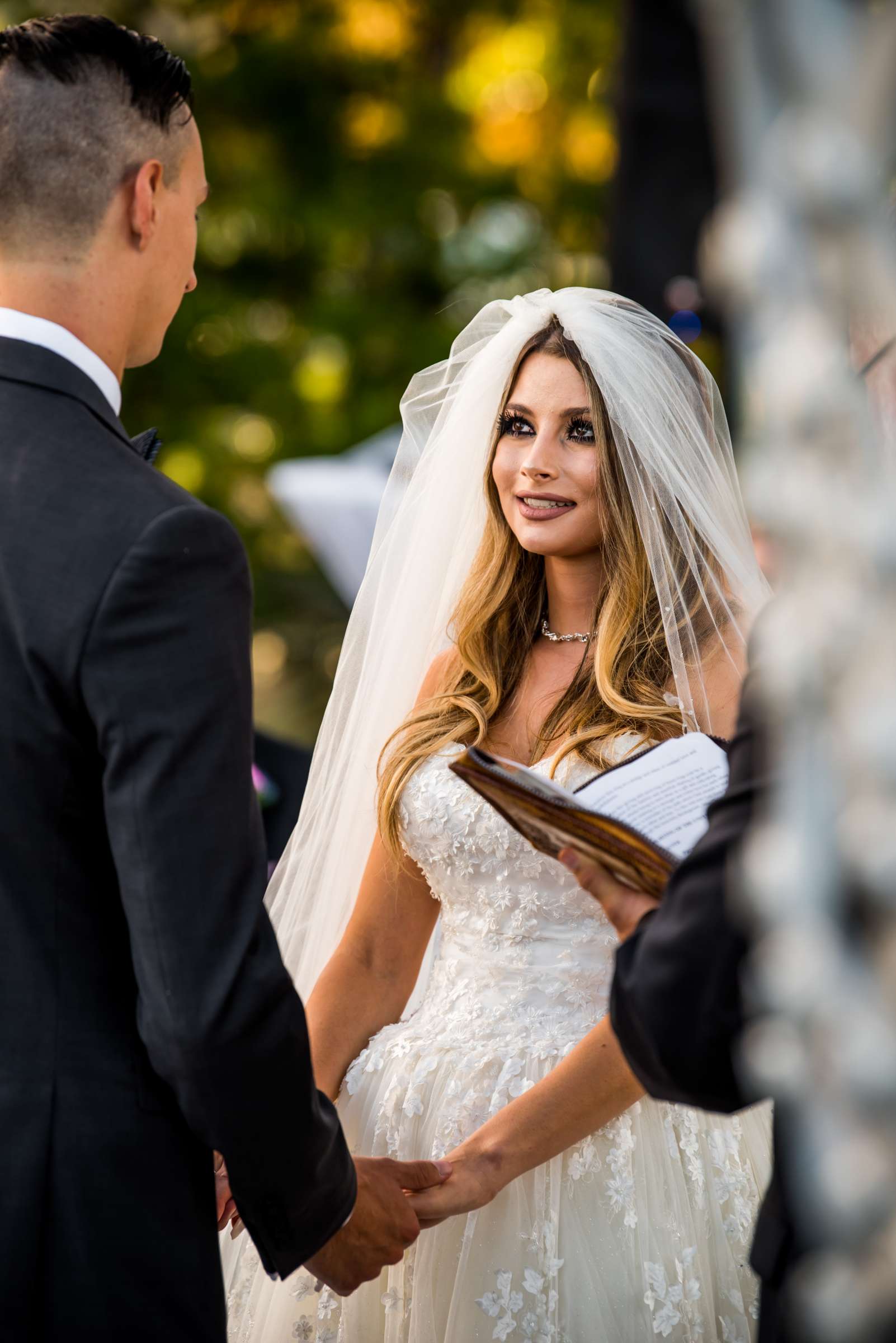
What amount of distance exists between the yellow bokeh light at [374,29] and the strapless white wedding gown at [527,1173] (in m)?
7.48

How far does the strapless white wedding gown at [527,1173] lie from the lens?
2.32 metres

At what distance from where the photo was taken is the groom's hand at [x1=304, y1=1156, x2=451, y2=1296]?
218 centimetres

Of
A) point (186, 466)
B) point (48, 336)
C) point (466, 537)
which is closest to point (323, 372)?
point (186, 466)

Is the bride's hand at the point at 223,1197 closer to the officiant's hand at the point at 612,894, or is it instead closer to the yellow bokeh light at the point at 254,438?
the officiant's hand at the point at 612,894

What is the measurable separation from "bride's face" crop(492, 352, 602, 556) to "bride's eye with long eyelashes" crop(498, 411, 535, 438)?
0.02m

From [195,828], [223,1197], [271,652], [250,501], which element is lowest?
[271,652]

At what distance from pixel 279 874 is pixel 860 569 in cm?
236

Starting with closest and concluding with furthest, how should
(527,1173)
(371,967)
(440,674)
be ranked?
(527,1173) < (371,967) < (440,674)

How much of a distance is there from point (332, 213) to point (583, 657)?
264 inches

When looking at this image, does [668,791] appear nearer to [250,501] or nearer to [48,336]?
[48,336]

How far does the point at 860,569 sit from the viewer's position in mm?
809

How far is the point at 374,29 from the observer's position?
30.0 feet

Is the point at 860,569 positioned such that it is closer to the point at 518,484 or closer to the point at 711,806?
the point at 711,806

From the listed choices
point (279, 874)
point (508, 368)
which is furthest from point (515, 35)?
point (279, 874)
